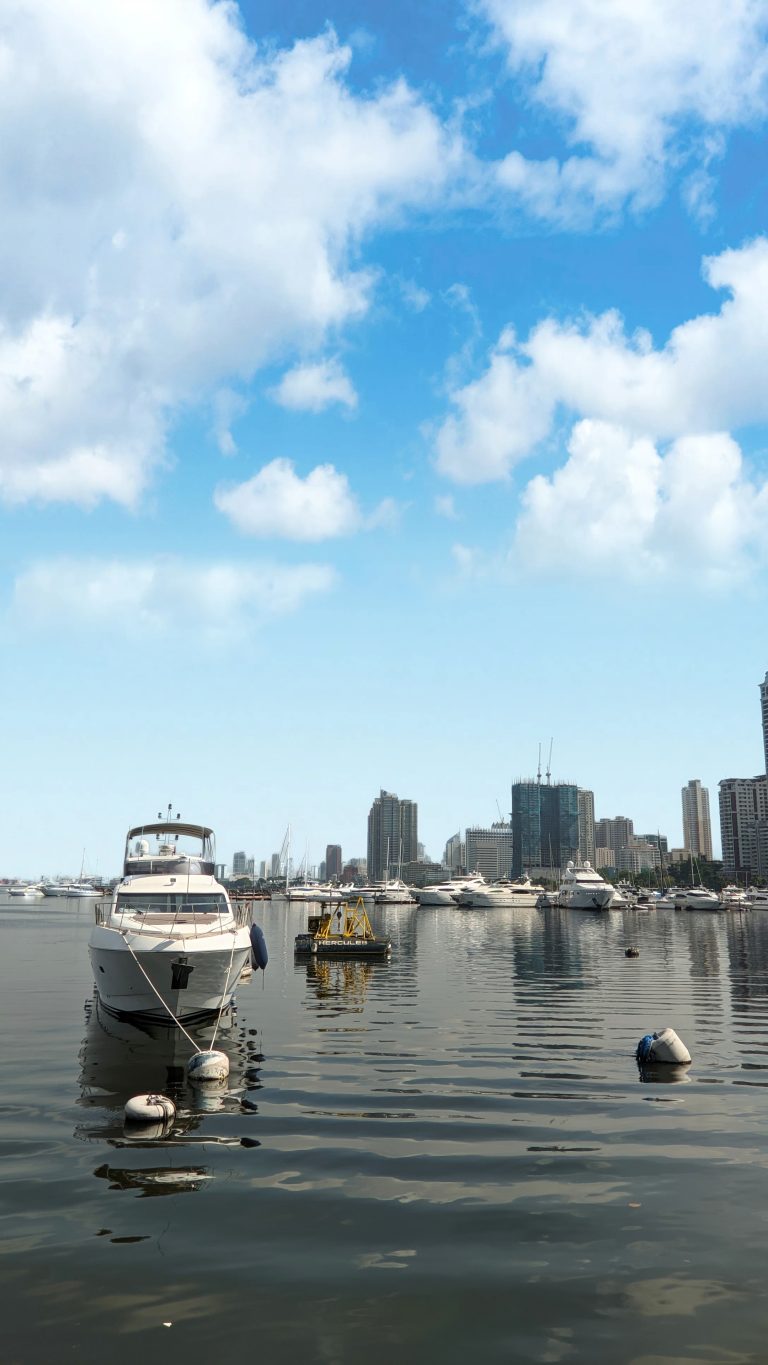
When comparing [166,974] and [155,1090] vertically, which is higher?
[166,974]

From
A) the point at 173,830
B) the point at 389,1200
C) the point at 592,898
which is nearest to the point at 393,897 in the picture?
the point at 592,898

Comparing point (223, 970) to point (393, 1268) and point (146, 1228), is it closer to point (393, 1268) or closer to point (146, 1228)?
point (146, 1228)

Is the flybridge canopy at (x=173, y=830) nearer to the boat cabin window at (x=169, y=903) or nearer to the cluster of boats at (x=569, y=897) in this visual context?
the boat cabin window at (x=169, y=903)

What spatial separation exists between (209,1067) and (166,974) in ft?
13.2

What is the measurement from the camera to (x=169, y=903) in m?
27.9

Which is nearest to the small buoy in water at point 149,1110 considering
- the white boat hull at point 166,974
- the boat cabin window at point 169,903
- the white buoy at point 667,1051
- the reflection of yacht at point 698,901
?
the white boat hull at point 166,974

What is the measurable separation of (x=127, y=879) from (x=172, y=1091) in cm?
1141

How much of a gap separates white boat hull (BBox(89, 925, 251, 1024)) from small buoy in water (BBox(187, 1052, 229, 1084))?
3.41 metres

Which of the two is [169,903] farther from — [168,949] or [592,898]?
[592,898]

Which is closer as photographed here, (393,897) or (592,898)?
→ (592,898)

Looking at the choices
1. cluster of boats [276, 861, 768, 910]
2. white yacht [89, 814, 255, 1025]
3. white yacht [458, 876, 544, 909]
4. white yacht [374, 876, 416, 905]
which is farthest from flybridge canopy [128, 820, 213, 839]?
white yacht [374, 876, 416, 905]

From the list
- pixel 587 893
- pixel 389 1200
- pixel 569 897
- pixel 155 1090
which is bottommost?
pixel 569 897

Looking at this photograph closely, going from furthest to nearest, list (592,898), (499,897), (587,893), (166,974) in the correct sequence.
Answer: (499,897) → (587,893) → (592,898) → (166,974)

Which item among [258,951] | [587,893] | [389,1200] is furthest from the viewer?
[587,893]
